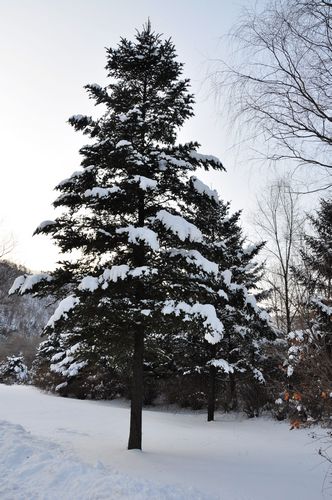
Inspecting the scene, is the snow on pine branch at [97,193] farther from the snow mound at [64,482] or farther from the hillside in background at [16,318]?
the snow mound at [64,482]

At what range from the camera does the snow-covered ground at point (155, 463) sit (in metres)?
4.89

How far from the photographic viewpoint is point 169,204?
30.2ft

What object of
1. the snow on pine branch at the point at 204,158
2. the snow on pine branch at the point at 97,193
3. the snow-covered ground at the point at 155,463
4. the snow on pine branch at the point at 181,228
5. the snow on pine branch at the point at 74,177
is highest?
the snow on pine branch at the point at 204,158

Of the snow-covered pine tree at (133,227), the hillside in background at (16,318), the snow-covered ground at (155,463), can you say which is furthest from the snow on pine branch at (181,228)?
the snow-covered ground at (155,463)

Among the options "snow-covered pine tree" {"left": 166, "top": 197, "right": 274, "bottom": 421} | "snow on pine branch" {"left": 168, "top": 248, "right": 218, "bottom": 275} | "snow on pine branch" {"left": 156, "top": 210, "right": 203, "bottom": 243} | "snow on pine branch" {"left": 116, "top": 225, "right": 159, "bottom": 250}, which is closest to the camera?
"snow on pine branch" {"left": 116, "top": 225, "right": 159, "bottom": 250}

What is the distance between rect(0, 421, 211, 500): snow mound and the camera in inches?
180

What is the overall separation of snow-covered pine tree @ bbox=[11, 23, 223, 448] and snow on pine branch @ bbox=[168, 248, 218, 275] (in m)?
0.03

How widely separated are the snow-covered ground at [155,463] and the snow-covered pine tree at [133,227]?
1.47 m

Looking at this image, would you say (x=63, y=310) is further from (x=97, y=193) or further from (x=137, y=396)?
(x=137, y=396)

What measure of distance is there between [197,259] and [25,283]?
352 cm

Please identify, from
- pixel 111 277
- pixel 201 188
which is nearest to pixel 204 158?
pixel 201 188

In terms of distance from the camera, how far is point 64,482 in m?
4.97

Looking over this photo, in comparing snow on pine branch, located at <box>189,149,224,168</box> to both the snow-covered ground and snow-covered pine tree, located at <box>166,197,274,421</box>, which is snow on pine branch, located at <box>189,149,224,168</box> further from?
the snow-covered ground

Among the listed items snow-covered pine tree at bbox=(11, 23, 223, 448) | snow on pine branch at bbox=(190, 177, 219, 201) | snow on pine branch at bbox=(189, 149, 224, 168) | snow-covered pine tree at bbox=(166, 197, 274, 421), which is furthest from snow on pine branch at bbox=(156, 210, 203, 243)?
snow-covered pine tree at bbox=(166, 197, 274, 421)
